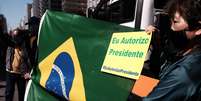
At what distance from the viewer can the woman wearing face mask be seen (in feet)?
6.31

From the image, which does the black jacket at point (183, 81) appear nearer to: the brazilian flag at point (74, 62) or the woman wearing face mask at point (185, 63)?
the woman wearing face mask at point (185, 63)

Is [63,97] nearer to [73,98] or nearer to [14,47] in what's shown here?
[73,98]

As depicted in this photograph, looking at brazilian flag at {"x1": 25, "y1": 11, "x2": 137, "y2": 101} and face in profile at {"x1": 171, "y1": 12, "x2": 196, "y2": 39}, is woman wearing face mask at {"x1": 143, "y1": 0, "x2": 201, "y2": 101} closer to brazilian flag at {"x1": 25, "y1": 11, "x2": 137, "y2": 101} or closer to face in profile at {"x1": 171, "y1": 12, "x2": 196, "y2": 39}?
face in profile at {"x1": 171, "y1": 12, "x2": 196, "y2": 39}

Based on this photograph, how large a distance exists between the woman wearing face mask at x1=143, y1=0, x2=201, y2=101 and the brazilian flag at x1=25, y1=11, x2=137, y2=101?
884 millimetres

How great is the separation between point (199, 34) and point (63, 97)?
5.83ft

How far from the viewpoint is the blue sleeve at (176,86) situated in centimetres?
191

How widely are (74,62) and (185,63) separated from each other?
1642mm

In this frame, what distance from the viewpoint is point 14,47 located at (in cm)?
694

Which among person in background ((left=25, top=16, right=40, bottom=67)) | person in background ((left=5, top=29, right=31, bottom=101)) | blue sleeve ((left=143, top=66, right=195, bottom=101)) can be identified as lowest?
person in background ((left=5, top=29, right=31, bottom=101))

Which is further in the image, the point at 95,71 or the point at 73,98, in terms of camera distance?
the point at 73,98

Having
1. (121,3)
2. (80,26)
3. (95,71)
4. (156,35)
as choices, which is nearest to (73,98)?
(95,71)

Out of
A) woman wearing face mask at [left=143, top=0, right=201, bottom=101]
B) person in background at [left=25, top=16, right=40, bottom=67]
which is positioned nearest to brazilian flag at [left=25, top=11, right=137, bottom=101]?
woman wearing face mask at [left=143, top=0, right=201, bottom=101]

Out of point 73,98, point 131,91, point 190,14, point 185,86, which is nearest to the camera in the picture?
point 185,86

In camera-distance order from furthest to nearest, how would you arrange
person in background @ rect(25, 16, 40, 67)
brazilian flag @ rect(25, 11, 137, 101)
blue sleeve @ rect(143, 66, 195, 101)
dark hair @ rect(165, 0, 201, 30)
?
1. person in background @ rect(25, 16, 40, 67)
2. brazilian flag @ rect(25, 11, 137, 101)
3. dark hair @ rect(165, 0, 201, 30)
4. blue sleeve @ rect(143, 66, 195, 101)
